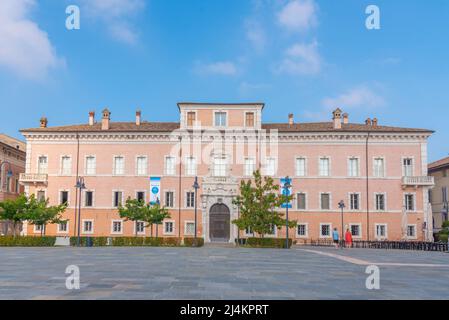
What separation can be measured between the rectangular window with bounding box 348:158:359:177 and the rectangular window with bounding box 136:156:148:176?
2082 centimetres

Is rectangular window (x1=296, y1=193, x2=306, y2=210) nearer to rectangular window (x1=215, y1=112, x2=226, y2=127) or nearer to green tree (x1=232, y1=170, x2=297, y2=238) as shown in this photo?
green tree (x1=232, y1=170, x2=297, y2=238)

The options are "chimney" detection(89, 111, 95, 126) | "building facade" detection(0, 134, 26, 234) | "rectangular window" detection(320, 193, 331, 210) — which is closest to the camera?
"rectangular window" detection(320, 193, 331, 210)

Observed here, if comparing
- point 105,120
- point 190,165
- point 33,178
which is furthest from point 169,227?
point 33,178

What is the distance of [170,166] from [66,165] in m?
11.0

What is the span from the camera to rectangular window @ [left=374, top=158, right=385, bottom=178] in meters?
43.0

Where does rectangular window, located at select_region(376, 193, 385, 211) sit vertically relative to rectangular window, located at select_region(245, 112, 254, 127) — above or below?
below

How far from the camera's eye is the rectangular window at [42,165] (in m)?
44.6

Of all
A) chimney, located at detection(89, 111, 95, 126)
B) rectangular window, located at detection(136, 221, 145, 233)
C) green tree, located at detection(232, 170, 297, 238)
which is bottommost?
rectangular window, located at detection(136, 221, 145, 233)

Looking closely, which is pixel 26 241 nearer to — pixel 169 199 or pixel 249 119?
pixel 169 199

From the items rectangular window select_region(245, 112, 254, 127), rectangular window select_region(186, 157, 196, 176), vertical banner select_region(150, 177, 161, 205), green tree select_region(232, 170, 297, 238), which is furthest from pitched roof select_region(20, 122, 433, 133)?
green tree select_region(232, 170, 297, 238)

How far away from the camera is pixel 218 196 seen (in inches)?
1689
